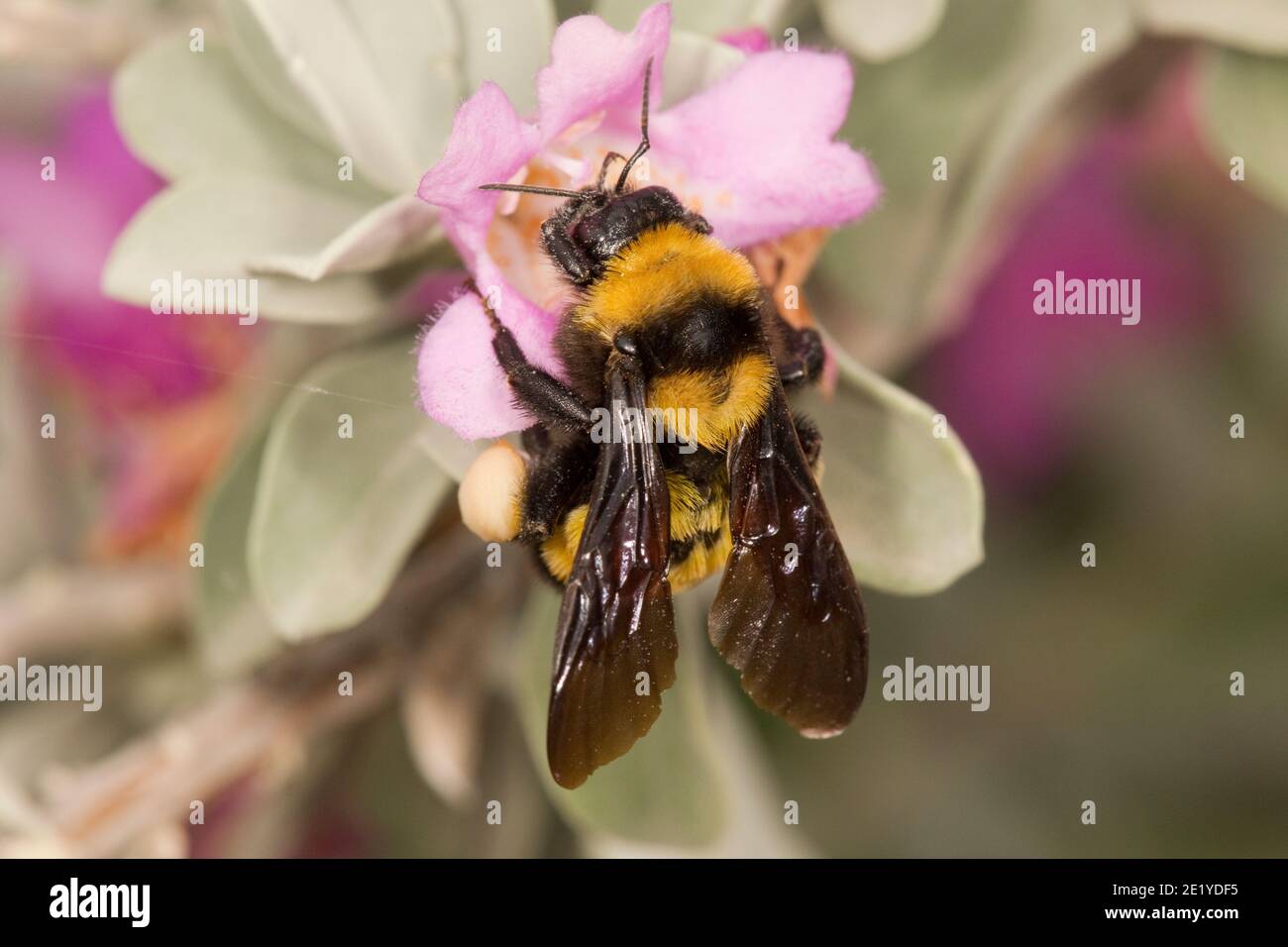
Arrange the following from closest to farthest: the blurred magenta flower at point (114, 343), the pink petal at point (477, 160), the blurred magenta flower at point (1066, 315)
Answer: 1. the pink petal at point (477, 160)
2. the blurred magenta flower at point (114, 343)
3. the blurred magenta flower at point (1066, 315)

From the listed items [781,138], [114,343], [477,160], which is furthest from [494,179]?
[114,343]

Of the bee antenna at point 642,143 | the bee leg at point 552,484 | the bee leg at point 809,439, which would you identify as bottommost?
the bee leg at point 552,484

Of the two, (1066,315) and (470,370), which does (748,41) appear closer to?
(470,370)

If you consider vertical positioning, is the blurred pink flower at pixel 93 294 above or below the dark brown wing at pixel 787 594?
above

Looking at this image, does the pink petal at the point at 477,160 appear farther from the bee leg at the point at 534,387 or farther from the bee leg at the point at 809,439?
the bee leg at the point at 809,439

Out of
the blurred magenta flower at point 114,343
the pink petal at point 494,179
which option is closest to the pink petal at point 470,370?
the pink petal at point 494,179

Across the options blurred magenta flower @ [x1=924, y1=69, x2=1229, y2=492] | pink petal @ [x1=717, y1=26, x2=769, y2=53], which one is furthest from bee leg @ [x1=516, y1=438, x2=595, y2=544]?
blurred magenta flower @ [x1=924, y1=69, x2=1229, y2=492]
